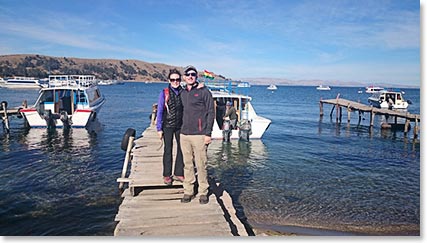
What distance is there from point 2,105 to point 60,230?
1592 cm

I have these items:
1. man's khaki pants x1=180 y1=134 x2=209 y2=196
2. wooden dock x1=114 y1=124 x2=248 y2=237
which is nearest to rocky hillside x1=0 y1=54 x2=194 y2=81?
wooden dock x1=114 y1=124 x2=248 y2=237

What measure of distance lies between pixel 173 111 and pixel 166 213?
1433 mm

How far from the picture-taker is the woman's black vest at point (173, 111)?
4.71 metres

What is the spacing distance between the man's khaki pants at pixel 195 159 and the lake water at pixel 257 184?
6.60 feet

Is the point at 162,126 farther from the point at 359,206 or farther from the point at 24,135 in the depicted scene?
the point at 24,135

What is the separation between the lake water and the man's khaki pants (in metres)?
2.01

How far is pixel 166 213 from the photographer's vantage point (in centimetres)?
425

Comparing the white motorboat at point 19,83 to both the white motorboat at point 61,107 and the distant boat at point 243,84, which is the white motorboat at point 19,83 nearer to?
the white motorboat at point 61,107

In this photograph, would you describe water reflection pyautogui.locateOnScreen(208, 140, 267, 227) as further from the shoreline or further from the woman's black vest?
the woman's black vest

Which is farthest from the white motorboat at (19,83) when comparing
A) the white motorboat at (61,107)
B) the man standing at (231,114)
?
the man standing at (231,114)

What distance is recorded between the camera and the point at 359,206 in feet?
24.3

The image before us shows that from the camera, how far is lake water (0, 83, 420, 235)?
20.9ft

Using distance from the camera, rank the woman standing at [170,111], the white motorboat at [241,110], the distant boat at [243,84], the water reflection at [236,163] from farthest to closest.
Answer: the distant boat at [243,84] < the white motorboat at [241,110] < the water reflection at [236,163] < the woman standing at [170,111]

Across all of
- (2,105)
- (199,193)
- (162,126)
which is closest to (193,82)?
(162,126)
